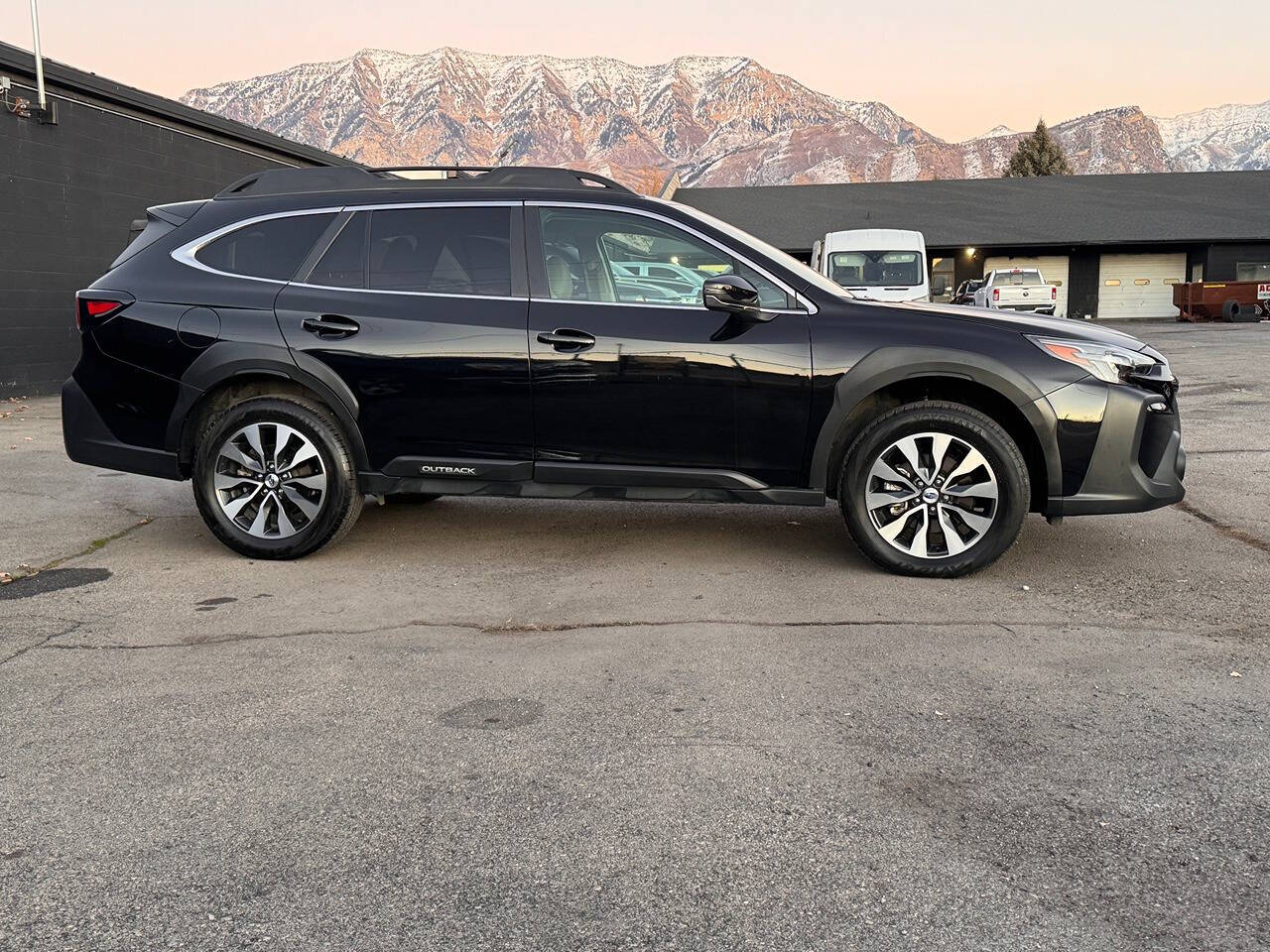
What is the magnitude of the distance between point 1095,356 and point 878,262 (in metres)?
15.8

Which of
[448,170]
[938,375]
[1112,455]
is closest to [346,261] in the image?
[448,170]

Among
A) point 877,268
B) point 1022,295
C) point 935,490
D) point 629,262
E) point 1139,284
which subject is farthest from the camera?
point 1139,284

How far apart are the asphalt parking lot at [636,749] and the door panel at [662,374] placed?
0.62 metres

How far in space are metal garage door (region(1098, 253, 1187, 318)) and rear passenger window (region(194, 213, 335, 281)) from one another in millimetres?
43217

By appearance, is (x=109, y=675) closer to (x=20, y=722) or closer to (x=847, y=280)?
(x=20, y=722)

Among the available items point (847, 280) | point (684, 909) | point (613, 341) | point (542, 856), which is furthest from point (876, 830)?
point (847, 280)

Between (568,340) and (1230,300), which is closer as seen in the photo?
(568,340)

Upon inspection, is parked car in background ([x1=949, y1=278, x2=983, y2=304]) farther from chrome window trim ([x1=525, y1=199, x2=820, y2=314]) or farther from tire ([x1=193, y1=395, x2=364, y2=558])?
tire ([x1=193, y1=395, x2=364, y2=558])

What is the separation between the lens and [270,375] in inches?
243

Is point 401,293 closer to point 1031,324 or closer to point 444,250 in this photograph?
point 444,250

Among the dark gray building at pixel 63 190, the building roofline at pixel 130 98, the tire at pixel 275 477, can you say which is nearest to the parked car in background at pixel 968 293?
the building roofline at pixel 130 98

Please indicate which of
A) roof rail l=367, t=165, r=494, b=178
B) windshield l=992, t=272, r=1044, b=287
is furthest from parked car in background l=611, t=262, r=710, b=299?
windshield l=992, t=272, r=1044, b=287

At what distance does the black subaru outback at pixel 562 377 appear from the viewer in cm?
564

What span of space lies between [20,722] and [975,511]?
408 cm
